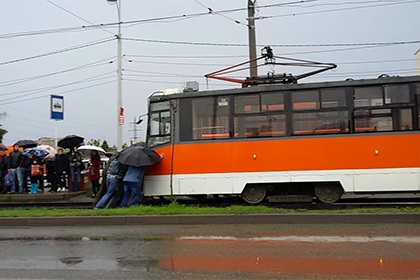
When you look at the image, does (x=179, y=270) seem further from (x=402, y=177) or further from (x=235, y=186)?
(x=402, y=177)

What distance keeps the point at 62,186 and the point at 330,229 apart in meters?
11.6

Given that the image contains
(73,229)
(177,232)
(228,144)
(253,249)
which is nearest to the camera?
(253,249)

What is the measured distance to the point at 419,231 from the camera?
870cm

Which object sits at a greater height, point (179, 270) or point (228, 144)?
point (228, 144)

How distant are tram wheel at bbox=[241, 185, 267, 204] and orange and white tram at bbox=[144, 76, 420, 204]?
3 centimetres

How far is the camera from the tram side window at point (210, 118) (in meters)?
12.5

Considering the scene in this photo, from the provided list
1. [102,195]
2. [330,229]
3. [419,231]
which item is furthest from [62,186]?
[419,231]

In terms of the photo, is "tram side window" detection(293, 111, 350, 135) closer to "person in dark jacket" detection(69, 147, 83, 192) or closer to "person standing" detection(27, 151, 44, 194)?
"person in dark jacket" detection(69, 147, 83, 192)

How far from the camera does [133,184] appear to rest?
40.2 feet

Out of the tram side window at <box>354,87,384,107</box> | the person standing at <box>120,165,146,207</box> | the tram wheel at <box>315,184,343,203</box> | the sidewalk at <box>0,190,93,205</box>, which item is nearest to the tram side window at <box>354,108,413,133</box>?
the tram side window at <box>354,87,384,107</box>

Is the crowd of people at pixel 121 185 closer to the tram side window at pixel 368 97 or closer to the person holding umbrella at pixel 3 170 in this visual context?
the person holding umbrella at pixel 3 170

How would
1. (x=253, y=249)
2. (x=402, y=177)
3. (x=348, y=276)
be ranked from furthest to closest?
(x=402, y=177) < (x=253, y=249) < (x=348, y=276)

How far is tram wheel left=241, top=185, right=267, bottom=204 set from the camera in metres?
12.6

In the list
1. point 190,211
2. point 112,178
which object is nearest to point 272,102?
point 190,211
